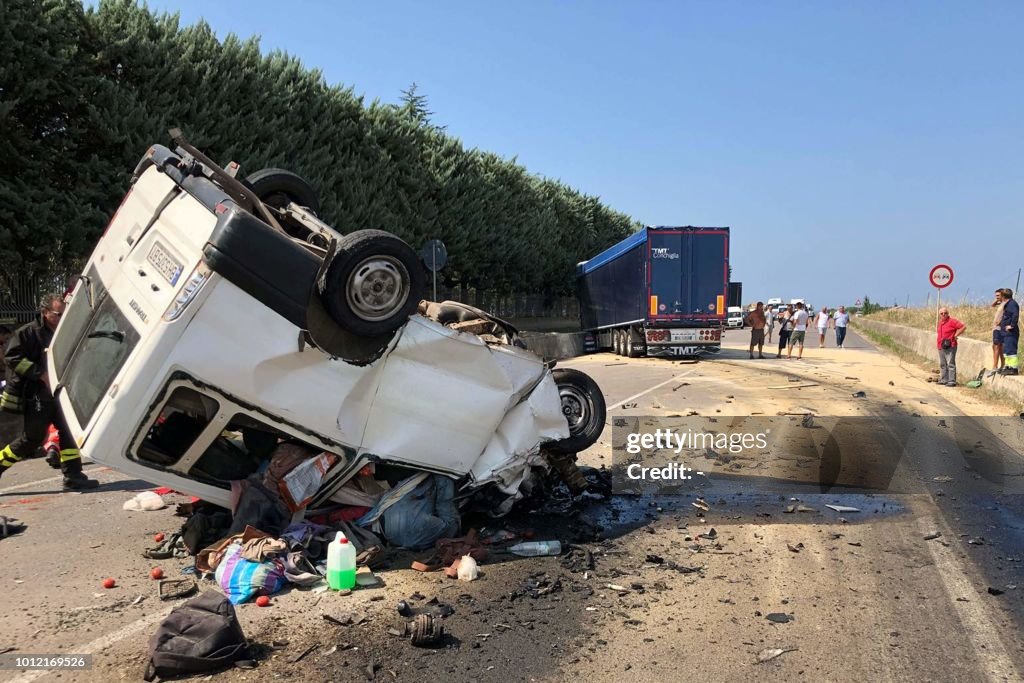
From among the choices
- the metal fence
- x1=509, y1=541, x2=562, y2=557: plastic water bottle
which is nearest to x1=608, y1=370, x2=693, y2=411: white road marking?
x1=509, y1=541, x2=562, y2=557: plastic water bottle

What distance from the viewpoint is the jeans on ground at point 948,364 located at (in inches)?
577

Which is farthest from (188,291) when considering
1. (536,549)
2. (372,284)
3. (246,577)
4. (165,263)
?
(536,549)

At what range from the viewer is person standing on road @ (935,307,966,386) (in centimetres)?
1429

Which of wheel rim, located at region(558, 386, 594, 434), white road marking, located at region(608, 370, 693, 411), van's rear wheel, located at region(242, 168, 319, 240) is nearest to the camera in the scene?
van's rear wheel, located at region(242, 168, 319, 240)

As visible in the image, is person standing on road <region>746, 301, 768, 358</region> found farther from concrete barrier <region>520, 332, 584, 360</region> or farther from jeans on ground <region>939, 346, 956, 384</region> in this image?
jeans on ground <region>939, 346, 956, 384</region>

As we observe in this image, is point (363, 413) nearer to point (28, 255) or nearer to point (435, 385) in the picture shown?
point (435, 385)

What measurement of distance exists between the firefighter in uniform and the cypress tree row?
6689mm

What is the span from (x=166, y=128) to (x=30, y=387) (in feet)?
29.5

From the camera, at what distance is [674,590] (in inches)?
166

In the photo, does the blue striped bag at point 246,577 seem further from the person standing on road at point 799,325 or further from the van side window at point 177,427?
the person standing on road at point 799,325

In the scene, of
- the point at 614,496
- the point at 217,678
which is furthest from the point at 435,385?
the point at 614,496

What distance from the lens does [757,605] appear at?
3.98 meters

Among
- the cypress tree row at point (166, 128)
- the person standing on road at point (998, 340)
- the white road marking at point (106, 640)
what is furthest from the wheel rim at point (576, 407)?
the person standing on road at point (998, 340)

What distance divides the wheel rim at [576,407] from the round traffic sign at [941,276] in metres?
16.2
